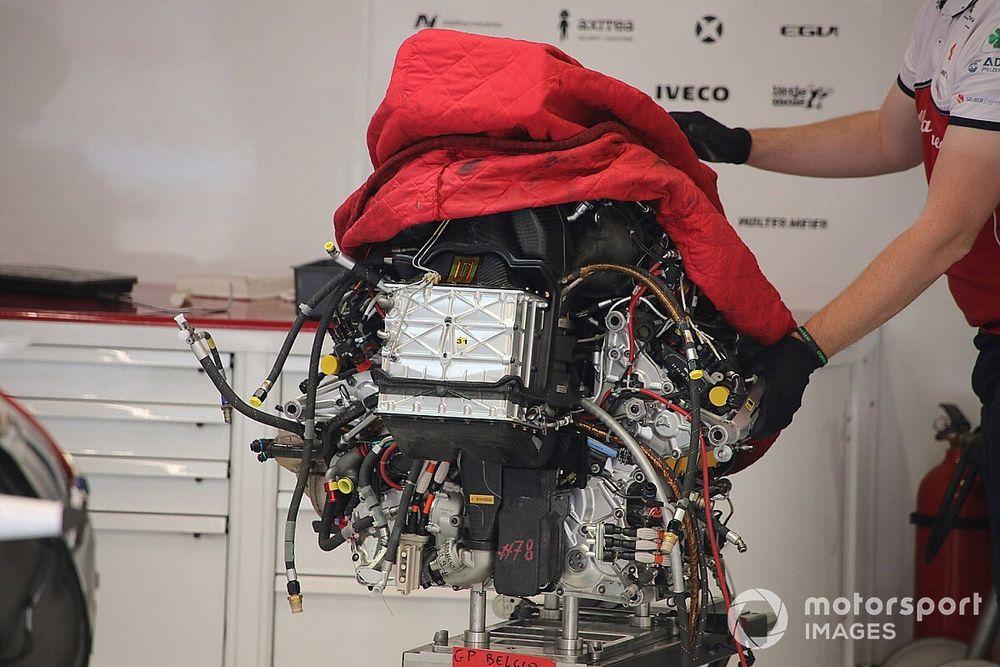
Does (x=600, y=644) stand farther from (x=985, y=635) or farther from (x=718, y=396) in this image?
(x=985, y=635)

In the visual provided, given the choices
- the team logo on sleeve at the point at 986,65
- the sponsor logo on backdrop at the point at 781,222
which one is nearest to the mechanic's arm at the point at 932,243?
the team logo on sleeve at the point at 986,65

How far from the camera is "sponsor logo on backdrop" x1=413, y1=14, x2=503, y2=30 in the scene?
387cm

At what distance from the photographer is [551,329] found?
1.55m

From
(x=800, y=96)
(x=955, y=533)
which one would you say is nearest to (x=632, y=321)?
(x=955, y=533)

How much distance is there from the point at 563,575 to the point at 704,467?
273 mm

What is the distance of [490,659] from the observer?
163 centimetres

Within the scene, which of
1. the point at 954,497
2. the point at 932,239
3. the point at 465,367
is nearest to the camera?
the point at 465,367

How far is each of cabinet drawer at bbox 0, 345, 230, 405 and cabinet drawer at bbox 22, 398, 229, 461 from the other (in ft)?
0.08

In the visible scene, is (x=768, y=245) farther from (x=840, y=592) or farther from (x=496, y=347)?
(x=496, y=347)

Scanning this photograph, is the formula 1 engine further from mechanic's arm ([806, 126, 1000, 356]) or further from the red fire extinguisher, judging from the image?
the red fire extinguisher

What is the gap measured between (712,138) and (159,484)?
162cm

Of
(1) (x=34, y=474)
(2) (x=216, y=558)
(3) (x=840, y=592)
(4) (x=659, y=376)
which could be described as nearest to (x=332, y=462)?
(4) (x=659, y=376)

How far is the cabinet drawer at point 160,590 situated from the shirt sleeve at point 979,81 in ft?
6.47

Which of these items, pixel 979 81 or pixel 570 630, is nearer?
pixel 570 630
